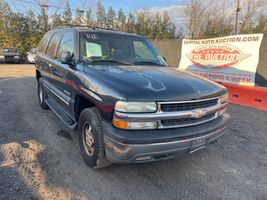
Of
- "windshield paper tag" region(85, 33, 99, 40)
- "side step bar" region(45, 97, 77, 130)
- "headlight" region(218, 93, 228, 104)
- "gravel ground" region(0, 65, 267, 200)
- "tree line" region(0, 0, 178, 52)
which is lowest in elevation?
"gravel ground" region(0, 65, 267, 200)

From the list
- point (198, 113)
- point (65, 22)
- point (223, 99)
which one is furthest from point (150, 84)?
point (65, 22)

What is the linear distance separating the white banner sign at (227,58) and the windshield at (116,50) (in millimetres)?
4783

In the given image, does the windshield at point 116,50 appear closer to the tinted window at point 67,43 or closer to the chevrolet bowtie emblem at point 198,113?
the tinted window at point 67,43

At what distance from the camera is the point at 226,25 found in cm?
2781

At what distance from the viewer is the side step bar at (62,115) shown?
3701mm

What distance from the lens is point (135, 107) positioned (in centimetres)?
245

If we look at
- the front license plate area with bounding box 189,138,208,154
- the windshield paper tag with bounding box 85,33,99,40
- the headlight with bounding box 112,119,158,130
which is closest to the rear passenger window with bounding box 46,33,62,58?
the windshield paper tag with bounding box 85,33,99,40

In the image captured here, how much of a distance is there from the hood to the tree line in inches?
691

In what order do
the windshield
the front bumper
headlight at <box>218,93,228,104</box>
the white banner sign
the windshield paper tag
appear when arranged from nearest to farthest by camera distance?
the front bumper → headlight at <box>218,93,228,104</box> → the windshield → the windshield paper tag → the white banner sign

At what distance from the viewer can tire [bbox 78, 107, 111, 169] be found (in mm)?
2752

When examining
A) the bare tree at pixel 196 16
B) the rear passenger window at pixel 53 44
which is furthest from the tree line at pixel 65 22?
the rear passenger window at pixel 53 44

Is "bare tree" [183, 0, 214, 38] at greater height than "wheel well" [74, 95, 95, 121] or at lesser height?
greater

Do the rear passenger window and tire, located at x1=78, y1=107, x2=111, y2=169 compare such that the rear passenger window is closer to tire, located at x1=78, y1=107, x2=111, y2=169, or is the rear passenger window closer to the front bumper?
tire, located at x1=78, y1=107, x2=111, y2=169

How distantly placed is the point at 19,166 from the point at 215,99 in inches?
112
